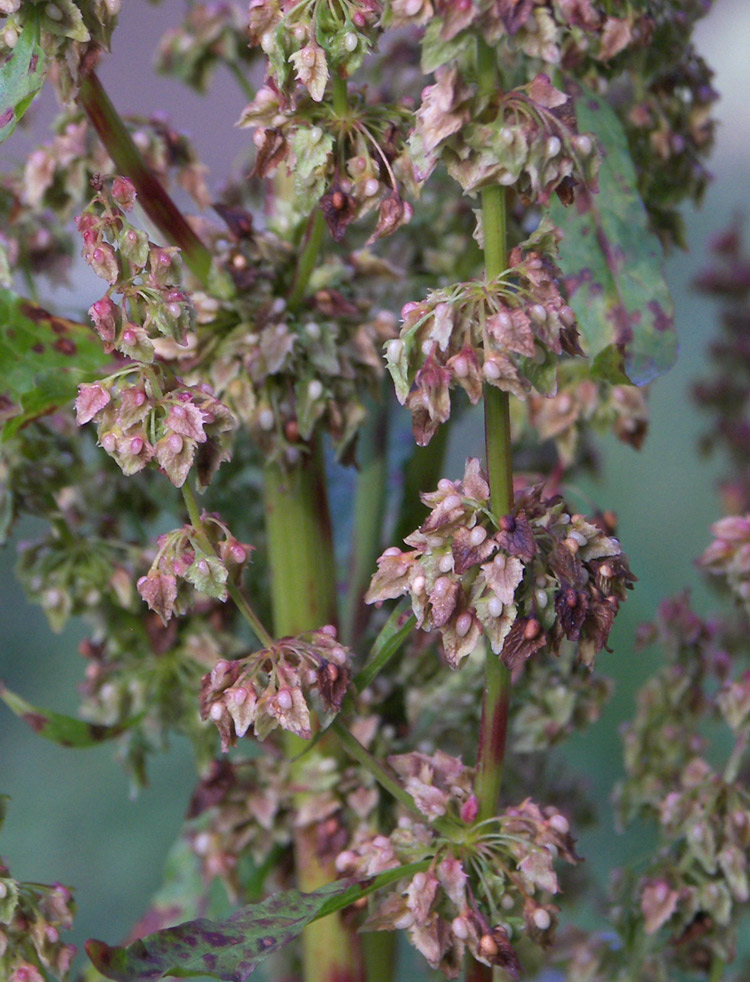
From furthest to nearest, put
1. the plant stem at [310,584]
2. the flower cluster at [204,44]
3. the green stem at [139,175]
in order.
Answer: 1. the flower cluster at [204,44]
2. the plant stem at [310,584]
3. the green stem at [139,175]

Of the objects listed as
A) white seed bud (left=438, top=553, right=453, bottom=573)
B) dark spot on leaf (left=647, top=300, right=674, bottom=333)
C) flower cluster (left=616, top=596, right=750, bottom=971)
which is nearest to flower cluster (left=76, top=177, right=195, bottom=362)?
white seed bud (left=438, top=553, right=453, bottom=573)

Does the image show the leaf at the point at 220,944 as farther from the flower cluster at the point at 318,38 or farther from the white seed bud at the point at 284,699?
the flower cluster at the point at 318,38

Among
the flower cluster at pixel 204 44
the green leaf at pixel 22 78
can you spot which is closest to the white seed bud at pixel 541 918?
the green leaf at pixel 22 78

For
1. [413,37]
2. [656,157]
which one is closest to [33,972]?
[656,157]

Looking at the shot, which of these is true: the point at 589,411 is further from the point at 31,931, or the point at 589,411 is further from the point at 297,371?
the point at 31,931

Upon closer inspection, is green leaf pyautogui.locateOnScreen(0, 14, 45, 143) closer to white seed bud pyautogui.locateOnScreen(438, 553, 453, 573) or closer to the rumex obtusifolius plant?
the rumex obtusifolius plant

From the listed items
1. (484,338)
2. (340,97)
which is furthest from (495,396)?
(340,97)
